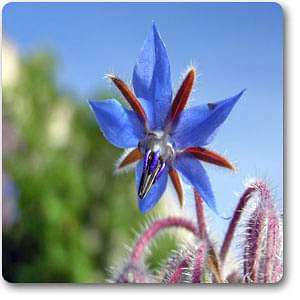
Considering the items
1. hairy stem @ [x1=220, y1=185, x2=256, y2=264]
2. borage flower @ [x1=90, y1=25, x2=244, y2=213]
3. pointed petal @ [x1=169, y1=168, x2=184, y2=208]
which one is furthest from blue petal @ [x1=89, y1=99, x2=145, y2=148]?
hairy stem @ [x1=220, y1=185, x2=256, y2=264]

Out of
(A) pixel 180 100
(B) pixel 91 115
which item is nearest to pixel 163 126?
(A) pixel 180 100

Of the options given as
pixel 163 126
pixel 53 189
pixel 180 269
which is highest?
pixel 163 126

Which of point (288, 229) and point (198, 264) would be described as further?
point (288, 229)

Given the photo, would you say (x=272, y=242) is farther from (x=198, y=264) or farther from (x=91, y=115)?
(x=91, y=115)

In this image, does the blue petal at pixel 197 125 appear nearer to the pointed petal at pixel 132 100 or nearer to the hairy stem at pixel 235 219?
the pointed petal at pixel 132 100

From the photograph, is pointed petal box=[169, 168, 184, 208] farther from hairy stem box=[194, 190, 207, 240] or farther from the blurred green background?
the blurred green background

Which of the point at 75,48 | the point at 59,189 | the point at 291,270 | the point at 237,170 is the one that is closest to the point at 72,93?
the point at 75,48

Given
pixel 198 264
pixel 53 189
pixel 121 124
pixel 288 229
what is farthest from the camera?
pixel 53 189
